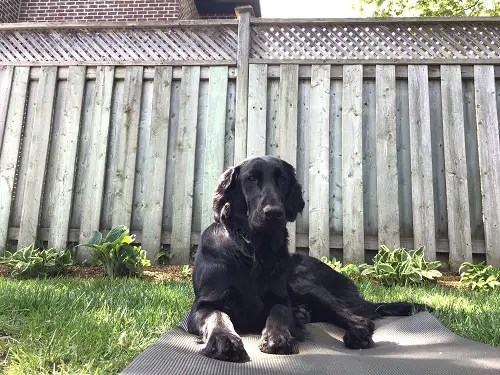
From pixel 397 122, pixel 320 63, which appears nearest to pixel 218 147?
pixel 320 63

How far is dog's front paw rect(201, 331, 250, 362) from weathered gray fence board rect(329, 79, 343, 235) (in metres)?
3.48

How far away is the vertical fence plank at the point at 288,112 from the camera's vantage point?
518 centimetres

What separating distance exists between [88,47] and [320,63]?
9.97 ft

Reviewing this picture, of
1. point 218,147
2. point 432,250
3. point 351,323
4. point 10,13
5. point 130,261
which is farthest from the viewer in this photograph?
point 10,13

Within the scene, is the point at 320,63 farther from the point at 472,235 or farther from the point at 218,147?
the point at 472,235

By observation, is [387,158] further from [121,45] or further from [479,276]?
[121,45]

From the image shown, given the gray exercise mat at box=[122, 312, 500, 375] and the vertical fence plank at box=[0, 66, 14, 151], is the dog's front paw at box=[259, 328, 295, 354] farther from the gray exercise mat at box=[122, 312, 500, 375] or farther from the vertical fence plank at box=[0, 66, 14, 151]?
the vertical fence plank at box=[0, 66, 14, 151]

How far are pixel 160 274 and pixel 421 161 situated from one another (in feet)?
10.4

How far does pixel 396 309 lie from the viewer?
275 cm

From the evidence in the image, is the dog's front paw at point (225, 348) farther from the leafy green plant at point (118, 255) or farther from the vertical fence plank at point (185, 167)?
the vertical fence plank at point (185, 167)

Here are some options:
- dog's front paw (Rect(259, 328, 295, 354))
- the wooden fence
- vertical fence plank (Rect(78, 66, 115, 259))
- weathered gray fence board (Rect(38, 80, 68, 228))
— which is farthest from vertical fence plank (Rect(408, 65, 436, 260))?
weathered gray fence board (Rect(38, 80, 68, 228))

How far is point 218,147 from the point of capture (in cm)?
525

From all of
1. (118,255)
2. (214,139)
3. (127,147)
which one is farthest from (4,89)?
(118,255)

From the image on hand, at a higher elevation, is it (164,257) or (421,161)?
(421,161)
